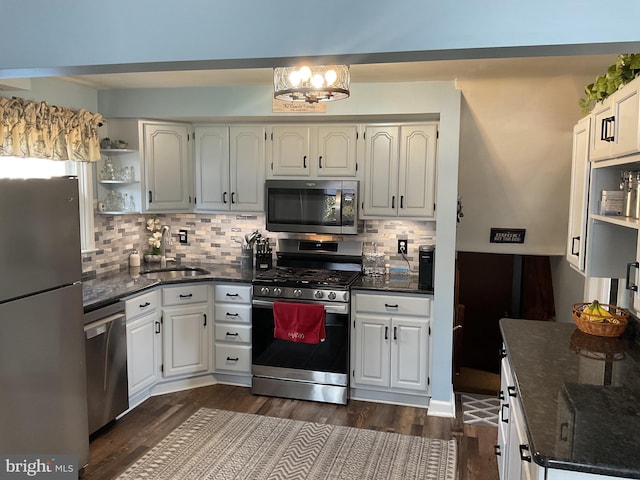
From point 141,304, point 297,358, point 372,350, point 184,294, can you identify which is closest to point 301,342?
point 297,358

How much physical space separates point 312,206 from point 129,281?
149 cm

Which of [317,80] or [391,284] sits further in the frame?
[391,284]

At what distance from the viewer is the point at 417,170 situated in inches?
158

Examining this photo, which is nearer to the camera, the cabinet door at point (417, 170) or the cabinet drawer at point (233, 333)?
the cabinet door at point (417, 170)

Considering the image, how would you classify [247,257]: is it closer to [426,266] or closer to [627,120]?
[426,266]

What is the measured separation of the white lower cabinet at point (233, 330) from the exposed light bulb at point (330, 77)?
7.17 feet

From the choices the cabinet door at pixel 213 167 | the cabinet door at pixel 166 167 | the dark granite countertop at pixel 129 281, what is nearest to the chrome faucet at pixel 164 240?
the dark granite countertop at pixel 129 281

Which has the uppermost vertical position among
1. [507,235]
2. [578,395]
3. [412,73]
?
[412,73]

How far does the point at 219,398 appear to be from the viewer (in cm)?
415

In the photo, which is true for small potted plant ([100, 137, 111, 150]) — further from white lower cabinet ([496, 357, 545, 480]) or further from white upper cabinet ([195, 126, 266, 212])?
white lower cabinet ([496, 357, 545, 480])

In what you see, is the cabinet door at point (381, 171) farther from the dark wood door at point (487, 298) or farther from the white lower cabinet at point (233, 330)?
the dark wood door at point (487, 298)

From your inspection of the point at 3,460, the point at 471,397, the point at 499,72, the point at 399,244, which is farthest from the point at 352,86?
the point at 3,460

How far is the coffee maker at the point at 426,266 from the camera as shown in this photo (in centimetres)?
398

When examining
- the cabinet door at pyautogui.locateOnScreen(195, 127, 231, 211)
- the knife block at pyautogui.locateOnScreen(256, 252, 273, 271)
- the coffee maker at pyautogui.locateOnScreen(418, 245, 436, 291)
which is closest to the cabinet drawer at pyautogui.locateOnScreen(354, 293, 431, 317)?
the coffee maker at pyautogui.locateOnScreen(418, 245, 436, 291)
